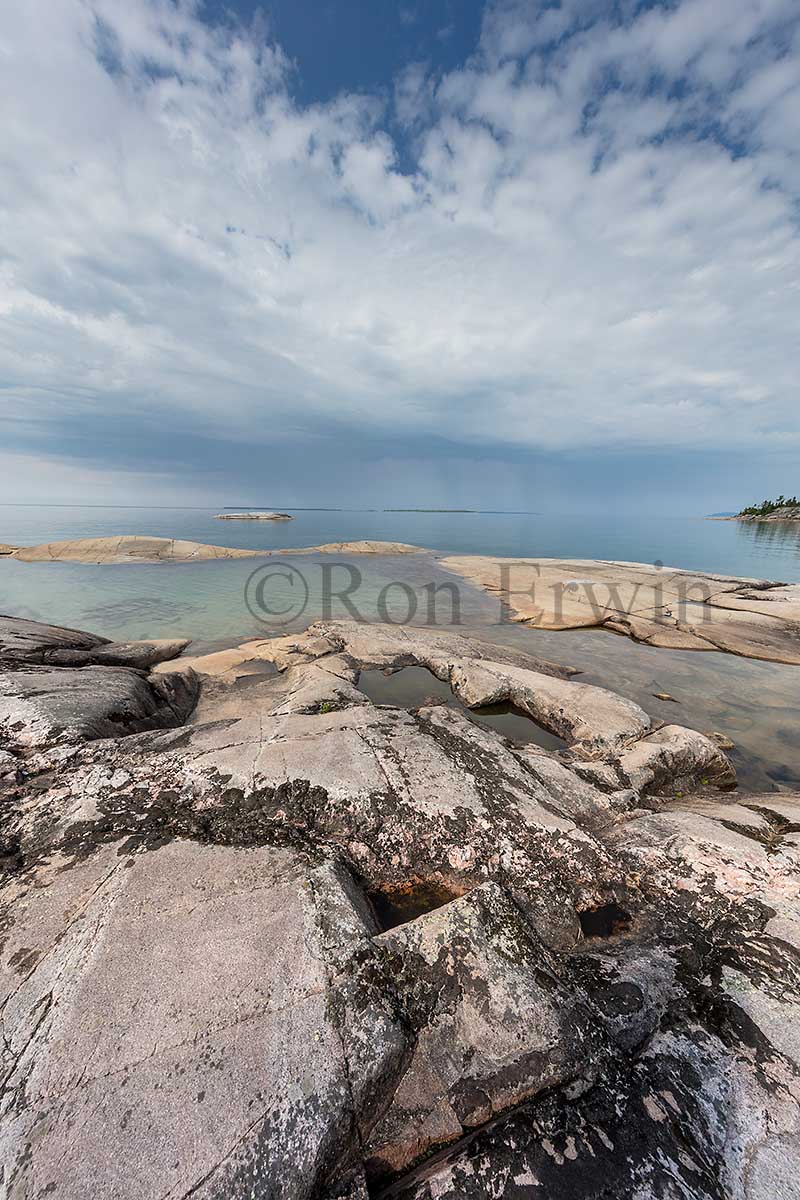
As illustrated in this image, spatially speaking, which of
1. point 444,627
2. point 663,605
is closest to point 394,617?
point 444,627

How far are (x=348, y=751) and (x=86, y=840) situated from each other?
2825mm

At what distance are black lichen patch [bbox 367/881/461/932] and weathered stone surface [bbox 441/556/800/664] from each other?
1381 centimetres

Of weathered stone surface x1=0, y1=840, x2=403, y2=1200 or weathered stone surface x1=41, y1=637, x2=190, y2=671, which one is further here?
weathered stone surface x1=41, y1=637, x2=190, y2=671

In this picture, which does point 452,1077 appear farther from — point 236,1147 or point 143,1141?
point 143,1141

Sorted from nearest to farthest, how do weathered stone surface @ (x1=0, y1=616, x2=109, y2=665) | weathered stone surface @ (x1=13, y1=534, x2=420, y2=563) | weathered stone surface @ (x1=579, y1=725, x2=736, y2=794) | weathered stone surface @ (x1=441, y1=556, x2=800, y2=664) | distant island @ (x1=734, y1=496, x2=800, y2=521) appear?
weathered stone surface @ (x1=579, y1=725, x2=736, y2=794)
weathered stone surface @ (x1=0, y1=616, x2=109, y2=665)
weathered stone surface @ (x1=441, y1=556, x2=800, y2=664)
weathered stone surface @ (x1=13, y1=534, x2=420, y2=563)
distant island @ (x1=734, y1=496, x2=800, y2=521)

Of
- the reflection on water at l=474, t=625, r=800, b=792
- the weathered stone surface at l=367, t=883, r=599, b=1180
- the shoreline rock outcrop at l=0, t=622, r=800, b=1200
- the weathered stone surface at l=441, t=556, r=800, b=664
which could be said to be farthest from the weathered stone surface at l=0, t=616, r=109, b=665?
the weathered stone surface at l=441, t=556, r=800, b=664

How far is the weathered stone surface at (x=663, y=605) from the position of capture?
1520 centimetres

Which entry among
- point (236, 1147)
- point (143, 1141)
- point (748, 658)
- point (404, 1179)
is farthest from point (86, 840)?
point (748, 658)

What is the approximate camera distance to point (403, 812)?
4703 millimetres

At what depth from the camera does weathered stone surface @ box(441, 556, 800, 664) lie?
15203mm

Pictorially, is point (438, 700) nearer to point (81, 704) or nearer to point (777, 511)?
point (81, 704)

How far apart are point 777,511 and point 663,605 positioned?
5315 inches

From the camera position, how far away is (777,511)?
113688mm

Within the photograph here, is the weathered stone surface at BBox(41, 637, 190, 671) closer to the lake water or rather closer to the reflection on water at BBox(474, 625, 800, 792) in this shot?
the lake water
